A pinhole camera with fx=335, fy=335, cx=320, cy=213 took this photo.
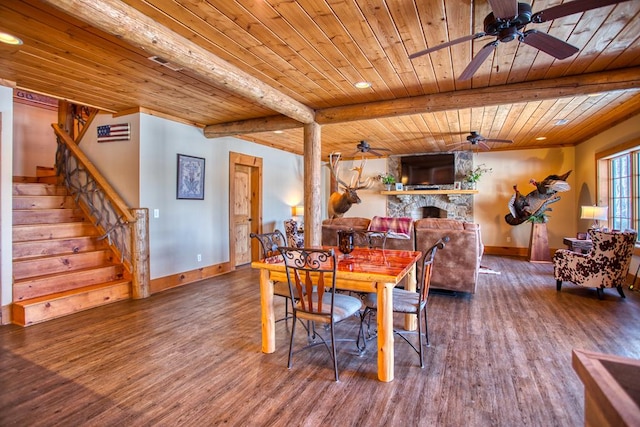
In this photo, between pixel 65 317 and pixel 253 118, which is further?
pixel 253 118

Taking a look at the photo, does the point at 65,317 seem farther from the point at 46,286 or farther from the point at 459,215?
the point at 459,215

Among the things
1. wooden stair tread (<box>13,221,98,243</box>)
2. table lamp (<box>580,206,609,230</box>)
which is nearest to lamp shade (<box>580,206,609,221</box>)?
table lamp (<box>580,206,609,230</box>)

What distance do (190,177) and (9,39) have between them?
282 cm

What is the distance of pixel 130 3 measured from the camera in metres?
2.17

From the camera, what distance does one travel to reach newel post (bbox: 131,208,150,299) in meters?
4.40

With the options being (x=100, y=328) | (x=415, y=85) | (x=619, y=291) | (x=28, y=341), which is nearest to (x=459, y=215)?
(x=619, y=291)

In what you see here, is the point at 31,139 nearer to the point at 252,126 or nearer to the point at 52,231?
the point at 52,231

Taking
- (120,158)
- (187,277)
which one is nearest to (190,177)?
(120,158)

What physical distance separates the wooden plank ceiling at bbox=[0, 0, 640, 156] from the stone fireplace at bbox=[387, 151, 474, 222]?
296 centimetres

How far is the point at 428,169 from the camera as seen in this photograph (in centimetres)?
840

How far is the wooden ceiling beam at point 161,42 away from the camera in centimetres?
193

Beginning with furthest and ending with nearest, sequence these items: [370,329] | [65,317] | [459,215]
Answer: [459,215] < [65,317] < [370,329]

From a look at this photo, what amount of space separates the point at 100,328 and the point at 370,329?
2.69m

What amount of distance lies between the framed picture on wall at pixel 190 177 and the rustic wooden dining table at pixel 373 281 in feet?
9.52
